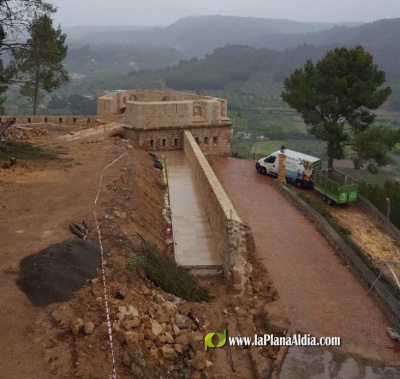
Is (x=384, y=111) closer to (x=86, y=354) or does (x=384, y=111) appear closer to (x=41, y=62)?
(x=41, y=62)

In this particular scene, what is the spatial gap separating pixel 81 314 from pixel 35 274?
1.27m

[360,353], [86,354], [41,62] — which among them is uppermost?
[41,62]

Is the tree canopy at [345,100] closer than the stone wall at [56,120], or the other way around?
the tree canopy at [345,100]

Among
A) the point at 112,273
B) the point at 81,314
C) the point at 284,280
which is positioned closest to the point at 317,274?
the point at 284,280

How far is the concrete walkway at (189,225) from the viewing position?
11.8 m

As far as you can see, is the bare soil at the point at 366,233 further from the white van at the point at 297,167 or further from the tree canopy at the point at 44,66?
the tree canopy at the point at 44,66

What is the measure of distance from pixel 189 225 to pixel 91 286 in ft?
19.4

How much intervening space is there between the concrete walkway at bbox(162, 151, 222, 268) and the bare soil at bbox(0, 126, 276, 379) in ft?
1.35

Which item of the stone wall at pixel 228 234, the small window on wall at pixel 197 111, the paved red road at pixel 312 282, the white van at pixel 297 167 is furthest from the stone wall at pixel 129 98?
the stone wall at pixel 228 234

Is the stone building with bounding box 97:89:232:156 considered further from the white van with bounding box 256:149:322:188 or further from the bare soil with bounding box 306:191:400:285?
the bare soil with bounding box 306:191:400:285

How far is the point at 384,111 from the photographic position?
104250 mm

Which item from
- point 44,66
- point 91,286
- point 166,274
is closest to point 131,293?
point 91,286

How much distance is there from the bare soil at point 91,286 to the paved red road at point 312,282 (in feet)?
1.97

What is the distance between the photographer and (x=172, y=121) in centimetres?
2345
